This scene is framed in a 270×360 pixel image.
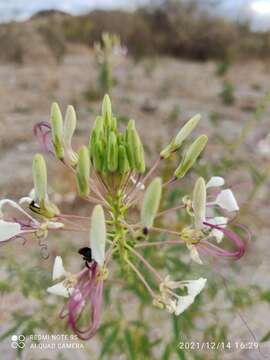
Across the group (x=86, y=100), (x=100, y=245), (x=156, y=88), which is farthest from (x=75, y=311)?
(x=156, y=88)

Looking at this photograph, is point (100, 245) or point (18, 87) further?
point (18, 87)

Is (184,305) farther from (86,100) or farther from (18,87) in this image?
(18,87)

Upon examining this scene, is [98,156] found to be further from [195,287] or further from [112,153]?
[195,287]

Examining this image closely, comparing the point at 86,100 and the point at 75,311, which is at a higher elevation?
the point at 75,311

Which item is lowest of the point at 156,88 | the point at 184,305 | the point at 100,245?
the point at 156,88

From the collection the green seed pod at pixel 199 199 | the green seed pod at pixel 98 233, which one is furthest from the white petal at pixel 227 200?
the green seed pod at pixel 98 233
